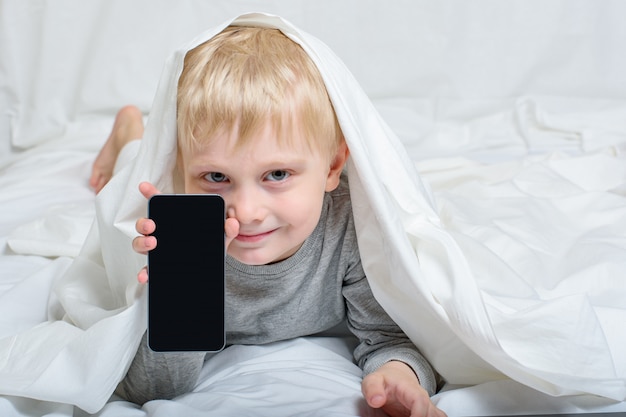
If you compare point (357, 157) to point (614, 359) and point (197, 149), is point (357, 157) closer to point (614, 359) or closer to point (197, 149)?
point (197, 149)

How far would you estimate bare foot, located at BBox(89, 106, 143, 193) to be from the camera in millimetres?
1547

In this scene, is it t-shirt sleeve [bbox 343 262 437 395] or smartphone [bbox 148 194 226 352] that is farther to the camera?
t-shirt sleeve [bbox 343 262 437 395]

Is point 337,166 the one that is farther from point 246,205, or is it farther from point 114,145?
point 114,145

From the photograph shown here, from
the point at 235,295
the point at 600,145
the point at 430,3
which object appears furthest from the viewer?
the point at 430,3

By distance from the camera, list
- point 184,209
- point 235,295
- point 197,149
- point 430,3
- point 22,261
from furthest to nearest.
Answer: point 430,3 < point 22,261 < point 235,295 < point 197,149 < point 184,209

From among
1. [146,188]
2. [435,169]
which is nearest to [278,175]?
[146,188]

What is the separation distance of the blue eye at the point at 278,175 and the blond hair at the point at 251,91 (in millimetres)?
33

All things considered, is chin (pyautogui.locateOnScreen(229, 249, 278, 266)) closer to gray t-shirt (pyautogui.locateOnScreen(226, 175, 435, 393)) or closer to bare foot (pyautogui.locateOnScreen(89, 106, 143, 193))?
gray t-shirt (pyautogui.locateOnScreen(226, 175, 435, 393))

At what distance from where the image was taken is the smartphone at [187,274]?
79cm

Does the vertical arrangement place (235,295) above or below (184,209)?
below

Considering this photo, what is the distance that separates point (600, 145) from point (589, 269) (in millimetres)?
606

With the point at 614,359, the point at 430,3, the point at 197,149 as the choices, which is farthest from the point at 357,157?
the point at 430,3

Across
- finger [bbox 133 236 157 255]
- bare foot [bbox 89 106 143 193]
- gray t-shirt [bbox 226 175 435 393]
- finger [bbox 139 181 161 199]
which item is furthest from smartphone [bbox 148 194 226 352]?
bare foot [bbox 89 106 143 193]

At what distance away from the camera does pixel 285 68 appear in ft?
3.03
